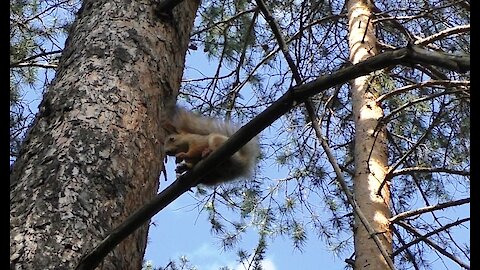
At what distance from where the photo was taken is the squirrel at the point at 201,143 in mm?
1413

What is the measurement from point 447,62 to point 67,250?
27.7 inches

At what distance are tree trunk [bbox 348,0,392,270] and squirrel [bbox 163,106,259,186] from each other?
77.8 inches

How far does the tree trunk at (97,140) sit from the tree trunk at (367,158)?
6.54 ft

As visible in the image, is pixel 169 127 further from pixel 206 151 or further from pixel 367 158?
pixel 367 158

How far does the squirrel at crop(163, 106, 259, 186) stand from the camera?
1.41 meters

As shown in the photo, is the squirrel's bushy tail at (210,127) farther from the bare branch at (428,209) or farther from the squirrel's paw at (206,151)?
the bare branch at (428,209)

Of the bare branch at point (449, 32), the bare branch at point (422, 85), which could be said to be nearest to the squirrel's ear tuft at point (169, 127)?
the bare branch at point (422, 85)

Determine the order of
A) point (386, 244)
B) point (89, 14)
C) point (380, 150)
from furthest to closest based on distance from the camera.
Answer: point (380, 150)
point (386, 244)
point (89, 14)

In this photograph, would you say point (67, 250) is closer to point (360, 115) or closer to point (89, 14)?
point (89, 14)

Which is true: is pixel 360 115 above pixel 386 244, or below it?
above

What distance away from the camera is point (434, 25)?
437 cm

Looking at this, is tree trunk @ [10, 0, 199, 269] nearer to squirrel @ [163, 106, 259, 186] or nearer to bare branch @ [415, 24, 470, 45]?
squirrel @ [163, 106, 259, 186]

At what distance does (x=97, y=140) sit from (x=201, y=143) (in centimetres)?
21

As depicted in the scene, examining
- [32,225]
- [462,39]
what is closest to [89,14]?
[32,225]
